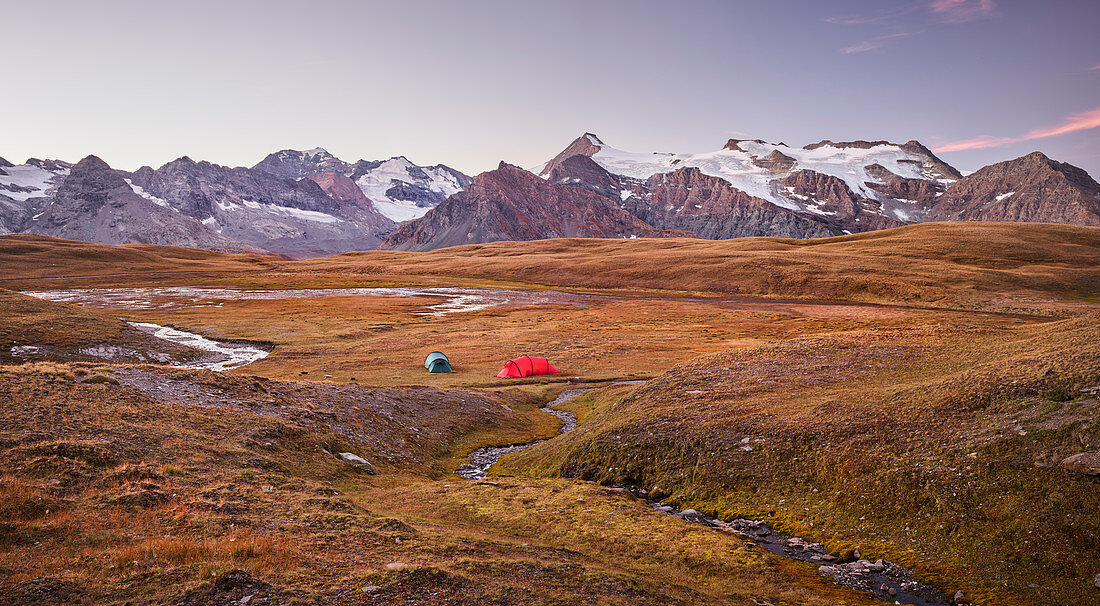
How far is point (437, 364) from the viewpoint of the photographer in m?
50.5

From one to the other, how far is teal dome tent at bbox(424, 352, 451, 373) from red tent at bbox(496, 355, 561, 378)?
17.5 ft

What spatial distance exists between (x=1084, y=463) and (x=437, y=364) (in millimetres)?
43211

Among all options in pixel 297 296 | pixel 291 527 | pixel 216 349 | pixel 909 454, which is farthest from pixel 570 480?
pixel 297 296

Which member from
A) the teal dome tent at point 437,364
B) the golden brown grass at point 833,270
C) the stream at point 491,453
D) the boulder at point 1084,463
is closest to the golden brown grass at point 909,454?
the boulder at point 1084,463

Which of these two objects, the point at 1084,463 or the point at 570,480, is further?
the point at 570,480

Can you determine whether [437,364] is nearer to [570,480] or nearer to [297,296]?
[570,480]

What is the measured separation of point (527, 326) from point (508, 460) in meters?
51.6

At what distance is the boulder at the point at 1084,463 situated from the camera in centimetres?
1456

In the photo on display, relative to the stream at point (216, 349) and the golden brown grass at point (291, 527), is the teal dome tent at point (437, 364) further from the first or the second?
the golden brown grass at point (291, 527)

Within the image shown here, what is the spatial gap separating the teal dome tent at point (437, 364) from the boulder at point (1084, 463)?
42.1m

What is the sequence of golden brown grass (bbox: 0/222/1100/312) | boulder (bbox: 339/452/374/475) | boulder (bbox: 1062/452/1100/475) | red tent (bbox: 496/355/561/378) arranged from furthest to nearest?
golden brown grass (bbox: 0/222/1100/312)
red tent (bbox: 496/355/561/378)
boulder (bbox: 339/452/374/475)
boulder (bbox: 1062/452/1100/475)

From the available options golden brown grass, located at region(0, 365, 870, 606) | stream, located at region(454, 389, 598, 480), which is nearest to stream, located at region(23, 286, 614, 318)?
stream, located at region(454, 389, 598, 480)

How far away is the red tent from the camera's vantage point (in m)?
48.5

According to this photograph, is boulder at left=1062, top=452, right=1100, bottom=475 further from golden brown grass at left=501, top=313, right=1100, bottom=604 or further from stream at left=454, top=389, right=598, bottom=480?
stream at left=454, top=389, right=598, bottom=480
